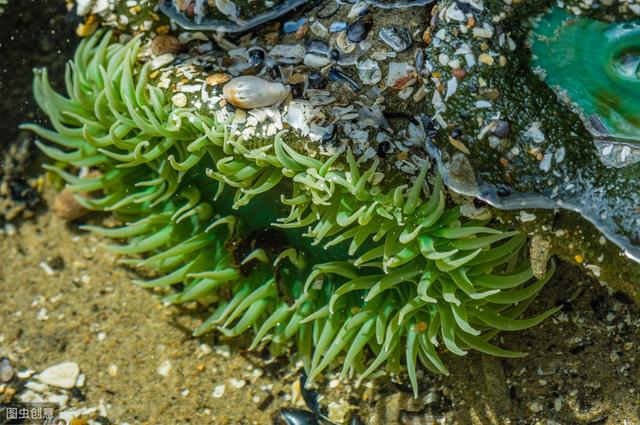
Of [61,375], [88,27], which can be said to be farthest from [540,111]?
[61,375]

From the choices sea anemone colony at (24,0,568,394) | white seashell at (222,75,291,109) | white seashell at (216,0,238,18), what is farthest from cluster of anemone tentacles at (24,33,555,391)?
white seashell at (216,0,238,18)

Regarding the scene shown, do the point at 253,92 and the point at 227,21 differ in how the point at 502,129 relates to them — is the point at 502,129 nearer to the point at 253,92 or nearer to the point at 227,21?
the point at 253,92

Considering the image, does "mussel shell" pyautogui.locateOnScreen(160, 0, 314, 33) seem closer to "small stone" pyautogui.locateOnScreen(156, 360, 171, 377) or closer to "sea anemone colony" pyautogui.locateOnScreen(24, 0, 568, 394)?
"sea anemone colony" pyautogui.locateOnScreen(24, 0, 568, 394)

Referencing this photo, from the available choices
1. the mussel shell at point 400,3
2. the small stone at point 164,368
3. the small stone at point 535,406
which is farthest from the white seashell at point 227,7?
the small stone at point 535,406

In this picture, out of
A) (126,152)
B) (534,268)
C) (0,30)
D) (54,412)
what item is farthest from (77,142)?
(534,268)

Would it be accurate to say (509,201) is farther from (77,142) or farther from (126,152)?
(77,142)

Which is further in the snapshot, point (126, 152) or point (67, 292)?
point (67, 292)

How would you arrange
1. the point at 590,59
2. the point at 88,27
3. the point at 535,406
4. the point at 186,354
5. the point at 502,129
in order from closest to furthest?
the point at 502,129, the point at 590,59, the point at 535,406, the point at 186,354, the point at 88,27
